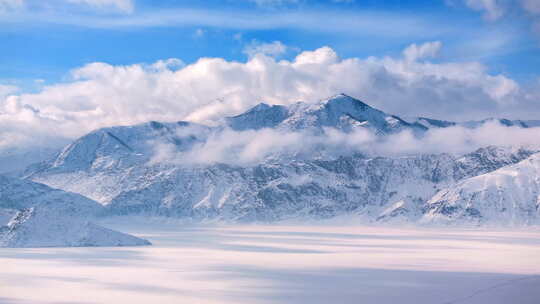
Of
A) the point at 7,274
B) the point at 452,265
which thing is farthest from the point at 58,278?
the point at 452,265

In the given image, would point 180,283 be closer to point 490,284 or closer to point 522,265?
point 490,284

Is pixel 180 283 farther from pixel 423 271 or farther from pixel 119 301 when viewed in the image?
pixel 423 271

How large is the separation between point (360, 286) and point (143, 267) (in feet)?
187

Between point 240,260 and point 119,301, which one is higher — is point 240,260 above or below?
above

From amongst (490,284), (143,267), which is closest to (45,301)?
(143,267)

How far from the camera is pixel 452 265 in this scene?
17662cm

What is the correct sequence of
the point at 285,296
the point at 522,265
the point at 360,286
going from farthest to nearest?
the point at 522,265 < the point at 360,286 < the point at 285,296

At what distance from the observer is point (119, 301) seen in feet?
353

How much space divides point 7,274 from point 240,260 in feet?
220

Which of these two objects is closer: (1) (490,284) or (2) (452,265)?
(1) (490,284)

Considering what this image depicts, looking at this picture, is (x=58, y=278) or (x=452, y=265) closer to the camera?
(x=58, y=278)

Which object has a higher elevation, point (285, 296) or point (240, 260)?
point (240, 260)

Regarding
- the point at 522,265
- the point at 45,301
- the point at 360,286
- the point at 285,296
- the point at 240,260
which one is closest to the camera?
the point at 45,301

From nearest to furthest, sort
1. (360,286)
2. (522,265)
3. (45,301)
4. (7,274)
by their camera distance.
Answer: (45,301)
(360,286)
(7,274)
(522,265)
